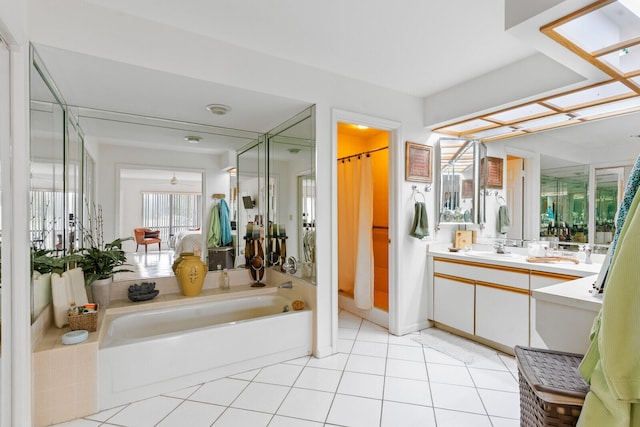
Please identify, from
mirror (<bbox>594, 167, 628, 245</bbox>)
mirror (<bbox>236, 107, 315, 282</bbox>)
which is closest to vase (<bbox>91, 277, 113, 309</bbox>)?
mirror (<bbox>236, 107, 315, 282</bbox>)

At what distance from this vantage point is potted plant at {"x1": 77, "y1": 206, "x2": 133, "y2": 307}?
246cm

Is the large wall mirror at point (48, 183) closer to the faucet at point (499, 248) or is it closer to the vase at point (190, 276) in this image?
the vase at point (190, 276)

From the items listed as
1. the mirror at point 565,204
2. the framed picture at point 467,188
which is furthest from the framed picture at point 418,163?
the mirror at point 565,204

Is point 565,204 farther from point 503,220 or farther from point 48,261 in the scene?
point 48,261

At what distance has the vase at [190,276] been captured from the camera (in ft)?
9.39

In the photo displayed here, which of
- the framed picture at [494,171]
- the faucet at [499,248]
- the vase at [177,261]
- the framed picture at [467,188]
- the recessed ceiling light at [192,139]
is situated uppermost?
the recessed ceiling light at [192,139]

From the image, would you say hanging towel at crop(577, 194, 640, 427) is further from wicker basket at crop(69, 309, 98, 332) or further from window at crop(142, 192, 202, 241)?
window at crop(142, 192, 202, 241)

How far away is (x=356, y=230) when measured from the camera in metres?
4.07

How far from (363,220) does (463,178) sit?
1.23m

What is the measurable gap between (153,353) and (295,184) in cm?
188

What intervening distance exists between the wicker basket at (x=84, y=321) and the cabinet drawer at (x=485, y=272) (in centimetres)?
304

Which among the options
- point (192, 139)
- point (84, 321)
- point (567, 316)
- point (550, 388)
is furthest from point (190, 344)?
point (567, 316)

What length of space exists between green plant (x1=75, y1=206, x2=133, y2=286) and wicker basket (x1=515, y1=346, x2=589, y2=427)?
2753mm

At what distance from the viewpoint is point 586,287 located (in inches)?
58.7
